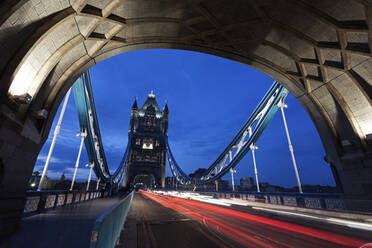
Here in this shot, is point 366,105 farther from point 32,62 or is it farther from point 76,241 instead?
point 32,62

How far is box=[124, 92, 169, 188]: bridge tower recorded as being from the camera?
66037 mm

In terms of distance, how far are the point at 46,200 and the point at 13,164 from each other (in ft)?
12.1

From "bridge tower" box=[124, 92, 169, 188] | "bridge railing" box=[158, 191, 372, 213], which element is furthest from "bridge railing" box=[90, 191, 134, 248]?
"bridge tower" box=[124, 92, 169, 188]

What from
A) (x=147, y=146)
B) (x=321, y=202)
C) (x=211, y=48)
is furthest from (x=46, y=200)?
(x=147, y=146)

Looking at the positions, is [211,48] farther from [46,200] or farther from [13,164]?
[46,200]

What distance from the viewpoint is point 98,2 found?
21.7ft

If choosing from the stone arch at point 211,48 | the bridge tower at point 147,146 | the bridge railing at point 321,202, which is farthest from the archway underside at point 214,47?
the bridge tower at point 147,146

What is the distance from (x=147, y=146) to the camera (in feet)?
240

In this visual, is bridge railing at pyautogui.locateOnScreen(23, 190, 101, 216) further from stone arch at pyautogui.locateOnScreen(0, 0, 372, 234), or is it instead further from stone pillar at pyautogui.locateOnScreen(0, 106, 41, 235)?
stone arch at pyautogui.locateOnScreen(0, 0, 372, 234)

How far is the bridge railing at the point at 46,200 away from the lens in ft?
22.1

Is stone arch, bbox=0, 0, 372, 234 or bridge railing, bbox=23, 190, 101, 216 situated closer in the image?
stone arch, bbox=0, 0, 372, 234

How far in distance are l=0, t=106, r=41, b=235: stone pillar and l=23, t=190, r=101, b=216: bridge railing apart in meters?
0.80

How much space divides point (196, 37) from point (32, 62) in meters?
7.99

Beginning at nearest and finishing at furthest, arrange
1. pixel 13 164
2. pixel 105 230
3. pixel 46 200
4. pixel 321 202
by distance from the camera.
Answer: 1. pixel 105 230
2. pixel 13 164
3. pixel 46 200
4. pixel 321 202
